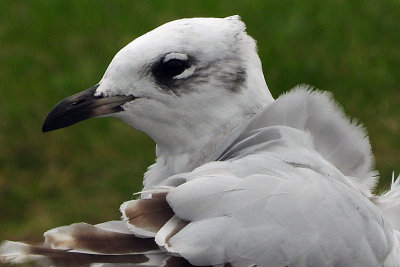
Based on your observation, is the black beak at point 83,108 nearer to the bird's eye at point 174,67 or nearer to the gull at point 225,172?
the gull at point 225,172

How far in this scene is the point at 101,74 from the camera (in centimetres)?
620

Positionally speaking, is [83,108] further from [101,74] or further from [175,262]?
[101,74]

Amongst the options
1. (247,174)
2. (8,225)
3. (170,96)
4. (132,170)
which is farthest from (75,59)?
(247,174)

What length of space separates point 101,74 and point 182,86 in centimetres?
340

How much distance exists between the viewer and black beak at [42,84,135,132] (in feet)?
9.30

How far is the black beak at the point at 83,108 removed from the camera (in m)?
2.84

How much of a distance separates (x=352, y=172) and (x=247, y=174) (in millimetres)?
555

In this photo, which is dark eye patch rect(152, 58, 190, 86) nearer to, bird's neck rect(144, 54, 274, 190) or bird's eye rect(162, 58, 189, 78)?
bird's eye rect(162, 58, 189, 78)

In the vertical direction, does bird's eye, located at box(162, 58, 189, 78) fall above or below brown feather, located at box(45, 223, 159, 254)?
above

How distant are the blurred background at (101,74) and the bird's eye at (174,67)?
231 centimetres

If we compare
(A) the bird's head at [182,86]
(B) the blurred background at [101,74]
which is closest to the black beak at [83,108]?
(A) the bird's head at [182,86]

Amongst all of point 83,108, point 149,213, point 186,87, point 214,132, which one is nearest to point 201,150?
point 214,132

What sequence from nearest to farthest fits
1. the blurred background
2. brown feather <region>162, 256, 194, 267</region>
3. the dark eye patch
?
1. brown feather <region>162, 256, 194, 267</region>
2. the dark eye patch
3. the blurred background

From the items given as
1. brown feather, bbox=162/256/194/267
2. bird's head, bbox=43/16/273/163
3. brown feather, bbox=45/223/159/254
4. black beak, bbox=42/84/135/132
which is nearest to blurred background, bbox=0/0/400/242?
black beak, bbox=42/84/135/132
